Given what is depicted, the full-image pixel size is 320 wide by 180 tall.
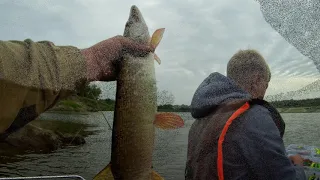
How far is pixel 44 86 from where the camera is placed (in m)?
2.28

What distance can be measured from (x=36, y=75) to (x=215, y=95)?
1982mm

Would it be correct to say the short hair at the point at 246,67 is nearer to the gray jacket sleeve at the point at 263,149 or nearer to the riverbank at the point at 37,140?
the gray jacket sleeve at the point at 263,149

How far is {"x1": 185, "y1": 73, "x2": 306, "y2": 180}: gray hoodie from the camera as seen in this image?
337 centimetres

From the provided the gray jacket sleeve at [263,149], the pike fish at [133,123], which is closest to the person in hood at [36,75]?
the pike fish at [133,123]

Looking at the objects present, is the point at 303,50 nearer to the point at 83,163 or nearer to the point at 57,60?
the point at 57,60

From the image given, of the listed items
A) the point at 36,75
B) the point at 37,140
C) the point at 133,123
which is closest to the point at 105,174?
the point at 133,123

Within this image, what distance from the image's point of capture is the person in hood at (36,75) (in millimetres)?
2148

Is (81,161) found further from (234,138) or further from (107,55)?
(107,55)

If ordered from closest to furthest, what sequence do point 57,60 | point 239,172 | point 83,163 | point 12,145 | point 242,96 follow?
point 57,60, point 239,172, point 242,96, point 83,163, point 12,145

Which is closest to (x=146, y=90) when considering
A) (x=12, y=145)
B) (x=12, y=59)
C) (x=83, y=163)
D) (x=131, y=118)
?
(x=131, y=118)

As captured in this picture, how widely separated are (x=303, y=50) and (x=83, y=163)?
59.6 feet

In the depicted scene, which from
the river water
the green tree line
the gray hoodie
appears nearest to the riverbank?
the river water

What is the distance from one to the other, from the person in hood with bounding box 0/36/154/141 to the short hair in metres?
1.85

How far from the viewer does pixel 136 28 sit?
3.38 metres
